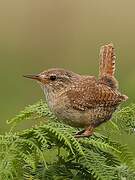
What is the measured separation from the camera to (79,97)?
4125 mm

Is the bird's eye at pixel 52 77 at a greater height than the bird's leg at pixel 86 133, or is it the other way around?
the bird's eye at pixel 52 77

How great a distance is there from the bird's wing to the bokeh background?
11.9 feet

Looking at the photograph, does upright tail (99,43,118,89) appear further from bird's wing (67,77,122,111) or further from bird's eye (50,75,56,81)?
bird's eye (50,75,56,81)

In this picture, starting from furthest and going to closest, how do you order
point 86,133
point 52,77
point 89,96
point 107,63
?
point 107,63
point 89,96
point 52,77
point 86,133

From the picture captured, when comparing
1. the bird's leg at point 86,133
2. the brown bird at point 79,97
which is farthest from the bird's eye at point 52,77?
the bird's leg at point 86,133

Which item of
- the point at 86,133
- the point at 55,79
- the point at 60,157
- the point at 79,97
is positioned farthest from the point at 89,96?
the point at 60,157

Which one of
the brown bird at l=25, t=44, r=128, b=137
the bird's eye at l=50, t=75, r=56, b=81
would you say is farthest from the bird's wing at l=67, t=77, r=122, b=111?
the bird's eye at l=50, t=75, r=56, b=81

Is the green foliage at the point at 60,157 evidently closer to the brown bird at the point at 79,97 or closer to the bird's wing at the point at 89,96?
the brown bird at the point at 79,97

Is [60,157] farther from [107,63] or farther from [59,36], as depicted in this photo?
[59,36]

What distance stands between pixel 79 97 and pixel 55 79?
0.17 metres

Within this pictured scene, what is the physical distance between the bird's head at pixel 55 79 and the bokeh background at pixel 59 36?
144 inches

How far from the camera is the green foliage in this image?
9.89ft

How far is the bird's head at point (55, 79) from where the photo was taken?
4.00m

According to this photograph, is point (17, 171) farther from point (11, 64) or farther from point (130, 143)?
point (11, 64)
